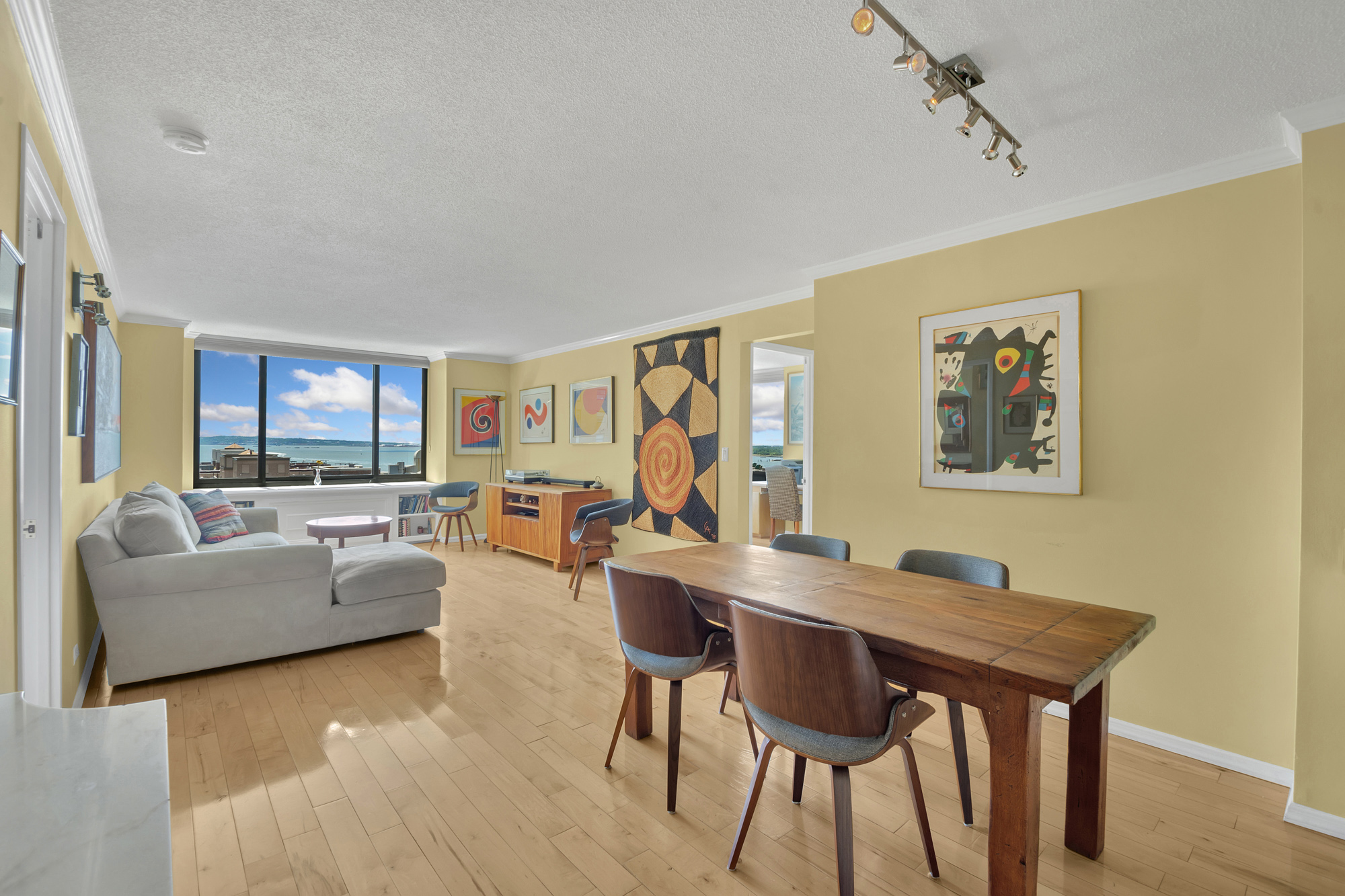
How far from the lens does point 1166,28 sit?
170 centimetres

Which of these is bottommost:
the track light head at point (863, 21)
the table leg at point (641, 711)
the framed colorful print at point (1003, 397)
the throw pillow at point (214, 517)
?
the table leg at point (641, 711)

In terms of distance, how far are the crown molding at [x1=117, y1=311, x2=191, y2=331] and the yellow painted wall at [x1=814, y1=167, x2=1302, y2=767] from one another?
6.43 metres

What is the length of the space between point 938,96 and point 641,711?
2494 mm

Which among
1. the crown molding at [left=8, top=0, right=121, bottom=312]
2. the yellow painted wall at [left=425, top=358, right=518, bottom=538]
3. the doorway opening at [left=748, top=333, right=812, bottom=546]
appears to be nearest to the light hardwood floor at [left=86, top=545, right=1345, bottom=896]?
the crown molding at [left=8, top=0, right=121, bottom=312]

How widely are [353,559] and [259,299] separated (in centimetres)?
239

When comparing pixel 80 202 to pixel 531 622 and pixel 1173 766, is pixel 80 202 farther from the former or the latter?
pixel 1173 766

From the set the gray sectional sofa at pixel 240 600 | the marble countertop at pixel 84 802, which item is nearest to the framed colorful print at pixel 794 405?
the gray sectional sofa at pixel 240 600

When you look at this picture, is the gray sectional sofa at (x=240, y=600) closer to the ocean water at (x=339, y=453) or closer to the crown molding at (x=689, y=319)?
the crown molding at (x=689, y=319)

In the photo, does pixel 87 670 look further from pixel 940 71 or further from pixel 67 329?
pixel 940 71

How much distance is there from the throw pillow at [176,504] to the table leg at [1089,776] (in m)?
4.85

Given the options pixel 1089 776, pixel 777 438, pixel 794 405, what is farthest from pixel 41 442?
pixel 777 438

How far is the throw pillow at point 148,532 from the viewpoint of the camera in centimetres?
311

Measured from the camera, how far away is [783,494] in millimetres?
7133

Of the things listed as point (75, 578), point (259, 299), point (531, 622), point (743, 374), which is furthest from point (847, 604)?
point (259, 299)
